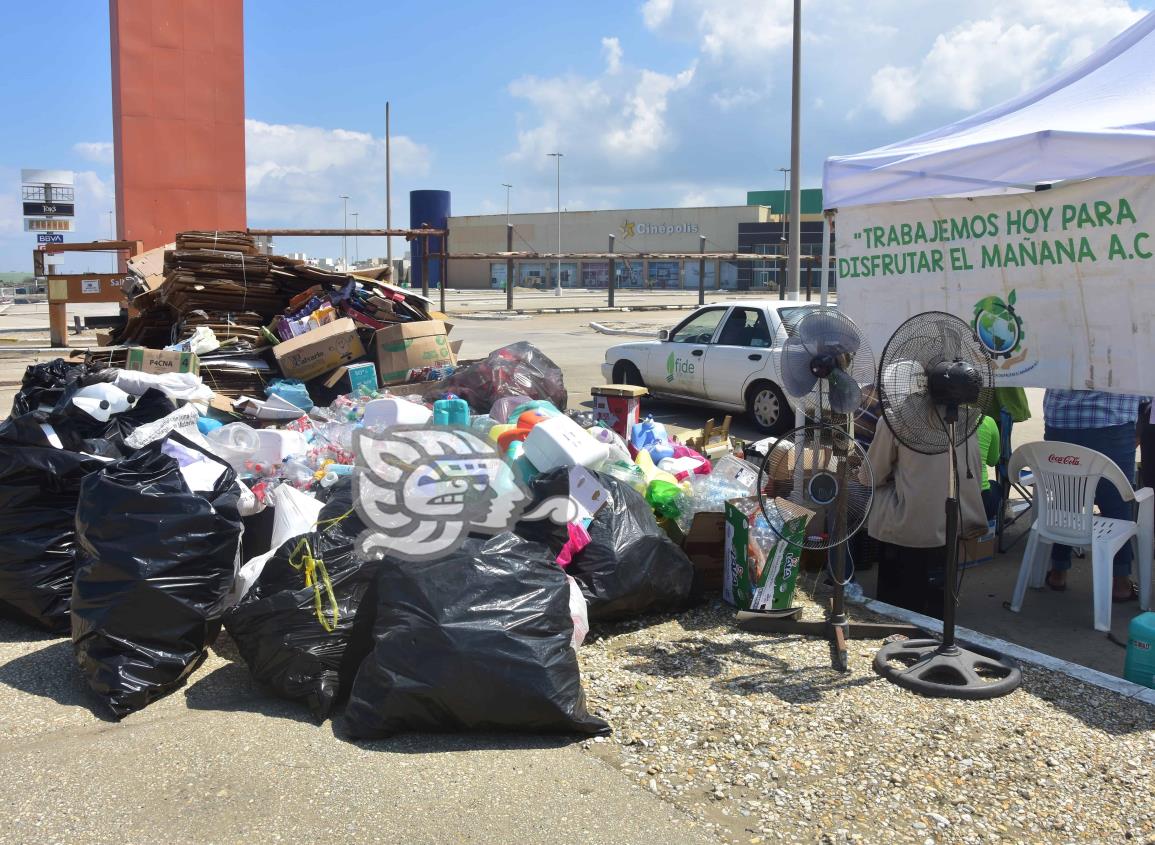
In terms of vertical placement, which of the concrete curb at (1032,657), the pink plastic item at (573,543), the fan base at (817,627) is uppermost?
the pink plastic item at (573,543)

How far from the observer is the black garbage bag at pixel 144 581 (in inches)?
149

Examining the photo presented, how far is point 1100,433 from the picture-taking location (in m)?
5.45

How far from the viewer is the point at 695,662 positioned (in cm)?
427

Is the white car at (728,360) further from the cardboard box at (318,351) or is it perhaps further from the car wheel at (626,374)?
the cardboard box at (318,351)

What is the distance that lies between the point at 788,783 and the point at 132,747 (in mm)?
2303

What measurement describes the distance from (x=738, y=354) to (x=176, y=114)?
12.9 metres

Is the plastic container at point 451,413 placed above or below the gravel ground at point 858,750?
above

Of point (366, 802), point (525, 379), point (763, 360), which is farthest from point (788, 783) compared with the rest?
point (763, 360)

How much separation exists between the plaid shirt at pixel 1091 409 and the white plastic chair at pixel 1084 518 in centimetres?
44

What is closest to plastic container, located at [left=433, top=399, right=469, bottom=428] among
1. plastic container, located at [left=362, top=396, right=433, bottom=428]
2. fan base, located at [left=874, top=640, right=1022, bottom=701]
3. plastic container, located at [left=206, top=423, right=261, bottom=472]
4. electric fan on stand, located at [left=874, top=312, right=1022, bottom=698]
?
plastic container, located at [left=362, top=396, right=433, bottom=428]

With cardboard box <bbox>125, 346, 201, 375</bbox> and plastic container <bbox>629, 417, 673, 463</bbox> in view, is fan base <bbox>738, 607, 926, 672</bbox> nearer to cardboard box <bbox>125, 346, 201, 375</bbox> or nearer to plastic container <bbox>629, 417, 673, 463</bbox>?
plastic container <bbox>629, 417, 673, 463</bbox>

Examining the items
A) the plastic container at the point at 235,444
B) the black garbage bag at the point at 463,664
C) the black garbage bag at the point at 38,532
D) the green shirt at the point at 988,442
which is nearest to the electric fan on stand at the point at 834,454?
the black garbage bag at the point at 463,664

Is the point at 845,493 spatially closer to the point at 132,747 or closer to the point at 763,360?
the point at 132,747

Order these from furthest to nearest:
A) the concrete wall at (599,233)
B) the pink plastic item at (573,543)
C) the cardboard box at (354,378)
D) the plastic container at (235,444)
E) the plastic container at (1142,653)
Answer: the concrete wall at (599,233)
the cardboard box at (354,378)
the plastic container at (235,444)
the pink plastic item at (573,543)
the plastic container at (1142,653)
